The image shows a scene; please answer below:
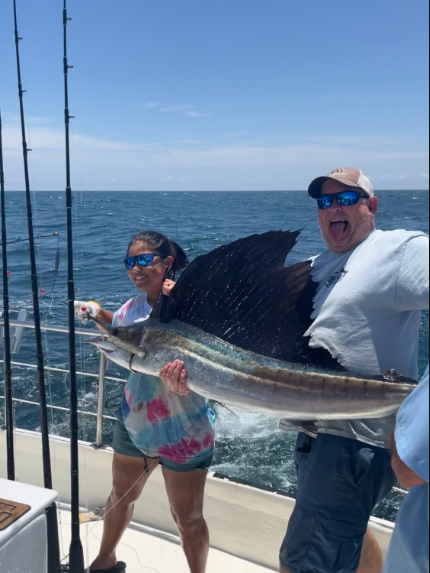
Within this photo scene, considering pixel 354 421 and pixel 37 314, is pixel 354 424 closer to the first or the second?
pixel 354 421

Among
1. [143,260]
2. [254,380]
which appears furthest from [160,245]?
[254,380]

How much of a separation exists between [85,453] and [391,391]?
1788mm

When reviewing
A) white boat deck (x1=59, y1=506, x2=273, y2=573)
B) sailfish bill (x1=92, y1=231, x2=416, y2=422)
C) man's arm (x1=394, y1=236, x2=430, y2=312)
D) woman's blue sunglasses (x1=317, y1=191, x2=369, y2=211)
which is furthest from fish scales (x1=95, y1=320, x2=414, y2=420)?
white boat deck (x1=59, y1=506, x2=273, y2=573)

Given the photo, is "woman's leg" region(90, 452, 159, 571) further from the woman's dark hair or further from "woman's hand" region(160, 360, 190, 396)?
the woman's dark hair

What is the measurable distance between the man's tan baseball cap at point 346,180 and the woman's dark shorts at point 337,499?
0.75 meters

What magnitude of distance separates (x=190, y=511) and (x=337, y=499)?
1.81 ft

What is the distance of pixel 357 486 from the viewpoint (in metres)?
1.33

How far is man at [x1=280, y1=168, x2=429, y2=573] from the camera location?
4.27 ft

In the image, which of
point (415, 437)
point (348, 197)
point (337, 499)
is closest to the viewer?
point (415, 437)

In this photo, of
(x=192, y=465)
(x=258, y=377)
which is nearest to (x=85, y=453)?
(x=192, y=465)

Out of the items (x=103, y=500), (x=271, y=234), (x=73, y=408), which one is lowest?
(x=103, y=500)

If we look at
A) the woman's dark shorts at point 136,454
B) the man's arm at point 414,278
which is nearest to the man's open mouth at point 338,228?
the man's arm at point 414,278

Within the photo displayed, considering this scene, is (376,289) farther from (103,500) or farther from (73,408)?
(103,500)

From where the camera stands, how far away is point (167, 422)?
1.64 m
